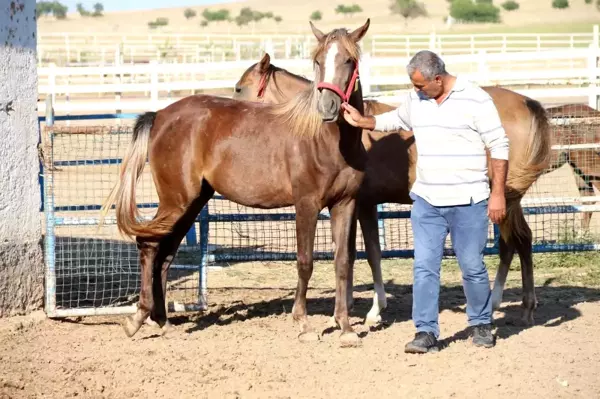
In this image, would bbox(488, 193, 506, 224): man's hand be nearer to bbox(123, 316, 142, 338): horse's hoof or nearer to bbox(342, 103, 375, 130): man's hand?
bbox(342, 103, 375, 130): man's hand

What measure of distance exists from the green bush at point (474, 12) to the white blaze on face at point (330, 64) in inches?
2637

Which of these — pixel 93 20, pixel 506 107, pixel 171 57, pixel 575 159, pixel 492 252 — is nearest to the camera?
pixel 506 107

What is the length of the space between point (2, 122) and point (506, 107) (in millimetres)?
4017

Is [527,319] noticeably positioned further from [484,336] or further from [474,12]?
[474,12]

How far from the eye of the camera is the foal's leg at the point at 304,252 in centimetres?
625

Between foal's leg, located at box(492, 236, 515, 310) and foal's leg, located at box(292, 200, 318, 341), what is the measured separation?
1.77 metres

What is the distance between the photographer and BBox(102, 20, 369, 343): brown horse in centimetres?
619

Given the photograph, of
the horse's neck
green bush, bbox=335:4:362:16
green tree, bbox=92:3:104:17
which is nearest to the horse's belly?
the horse's neck

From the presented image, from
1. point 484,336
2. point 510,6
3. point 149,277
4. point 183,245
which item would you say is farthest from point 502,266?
point 510,6

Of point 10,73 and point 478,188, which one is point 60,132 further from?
point 478,188

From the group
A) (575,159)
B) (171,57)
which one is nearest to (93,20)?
(171,57)

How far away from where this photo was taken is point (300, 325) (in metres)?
6.46

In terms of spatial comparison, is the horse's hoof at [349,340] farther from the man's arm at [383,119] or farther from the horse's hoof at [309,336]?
the man's arm at [383,119]

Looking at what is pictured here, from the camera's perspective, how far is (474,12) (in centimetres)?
7088
